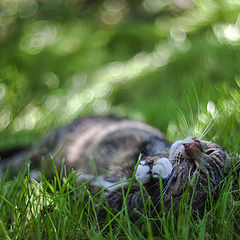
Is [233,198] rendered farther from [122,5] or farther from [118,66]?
[122,5]

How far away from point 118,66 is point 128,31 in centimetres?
110

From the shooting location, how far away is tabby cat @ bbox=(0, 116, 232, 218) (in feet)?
5.41

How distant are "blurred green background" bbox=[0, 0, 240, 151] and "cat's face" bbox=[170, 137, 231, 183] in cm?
50

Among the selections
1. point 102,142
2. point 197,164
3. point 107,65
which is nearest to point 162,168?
point 197,164

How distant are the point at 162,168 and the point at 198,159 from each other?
19cm

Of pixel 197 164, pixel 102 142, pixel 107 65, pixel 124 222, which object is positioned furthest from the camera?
pixel 107 65

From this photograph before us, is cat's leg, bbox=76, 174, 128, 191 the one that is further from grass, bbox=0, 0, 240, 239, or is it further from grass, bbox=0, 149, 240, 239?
grass, bbox=0, 149, 240, 239

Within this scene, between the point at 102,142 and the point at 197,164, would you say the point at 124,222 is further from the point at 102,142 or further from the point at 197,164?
the point at 102,142

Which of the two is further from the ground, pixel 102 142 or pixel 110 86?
pixel 102 142

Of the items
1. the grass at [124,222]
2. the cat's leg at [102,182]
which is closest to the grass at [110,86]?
the grass at [124,222]

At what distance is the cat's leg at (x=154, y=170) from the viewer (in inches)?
66.7

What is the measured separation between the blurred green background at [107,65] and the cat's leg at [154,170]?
568mm

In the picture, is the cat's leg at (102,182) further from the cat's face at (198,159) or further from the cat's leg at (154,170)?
the cat's face at (198,159)

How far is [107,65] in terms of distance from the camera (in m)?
4.64
